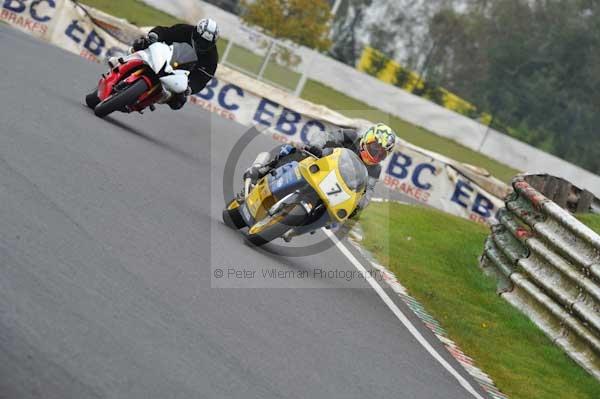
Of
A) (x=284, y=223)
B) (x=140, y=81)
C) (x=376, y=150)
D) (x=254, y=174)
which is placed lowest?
(x=284, y=223)

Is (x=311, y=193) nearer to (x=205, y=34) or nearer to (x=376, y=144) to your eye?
(x=376, y=144)

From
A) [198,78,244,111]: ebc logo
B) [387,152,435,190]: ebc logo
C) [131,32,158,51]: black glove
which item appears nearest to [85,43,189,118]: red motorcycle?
[131,32,158,51]: black glove

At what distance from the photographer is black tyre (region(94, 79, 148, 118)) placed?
12766mm

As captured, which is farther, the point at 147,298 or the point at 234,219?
the point at 234,219

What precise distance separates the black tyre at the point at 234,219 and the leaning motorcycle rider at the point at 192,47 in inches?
143

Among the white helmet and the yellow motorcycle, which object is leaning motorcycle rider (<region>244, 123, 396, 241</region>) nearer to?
the yellow motorcycle

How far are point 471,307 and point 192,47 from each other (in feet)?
16.9

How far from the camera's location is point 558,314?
10867 millimetres

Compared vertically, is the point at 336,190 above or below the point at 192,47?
below

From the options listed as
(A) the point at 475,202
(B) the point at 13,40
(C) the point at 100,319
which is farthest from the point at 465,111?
(C) the point at 100,319

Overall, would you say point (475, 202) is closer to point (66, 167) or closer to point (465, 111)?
point (66, 167)

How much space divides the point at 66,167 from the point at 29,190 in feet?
4.54

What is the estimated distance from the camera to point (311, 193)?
977 cm

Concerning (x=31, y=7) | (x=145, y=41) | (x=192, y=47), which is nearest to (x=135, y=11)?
(x=31, y=7)
